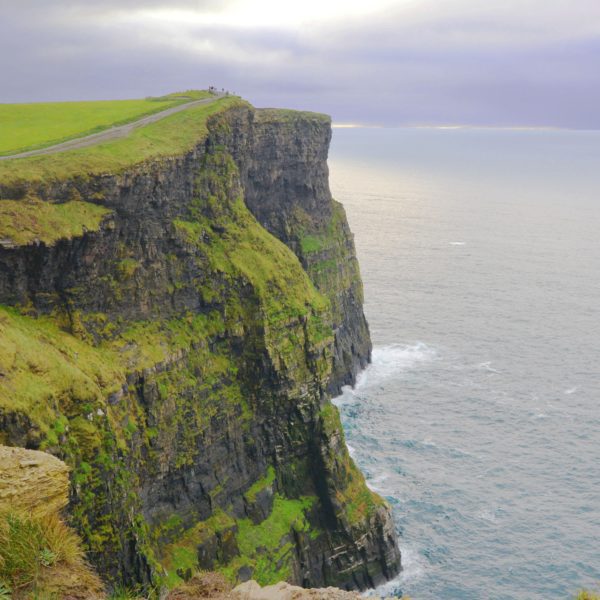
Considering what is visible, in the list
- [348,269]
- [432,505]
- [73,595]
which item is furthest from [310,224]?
[73,595]

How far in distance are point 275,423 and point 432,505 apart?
2203 cm

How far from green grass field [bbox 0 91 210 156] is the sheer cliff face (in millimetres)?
9591

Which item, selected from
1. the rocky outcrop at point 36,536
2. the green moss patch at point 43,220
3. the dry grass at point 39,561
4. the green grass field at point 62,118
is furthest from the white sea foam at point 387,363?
the dry grass at point 39,561

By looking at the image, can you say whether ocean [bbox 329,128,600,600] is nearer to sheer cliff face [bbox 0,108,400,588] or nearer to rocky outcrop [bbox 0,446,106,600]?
sheer cliff face [bbox 0,108,400,588]

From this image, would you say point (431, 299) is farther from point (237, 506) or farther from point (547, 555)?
point (237, 506)

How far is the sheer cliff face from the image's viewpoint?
4231cm

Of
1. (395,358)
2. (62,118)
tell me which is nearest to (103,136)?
(62,118)

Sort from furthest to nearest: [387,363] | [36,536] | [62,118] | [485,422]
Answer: [387,363]
[485,422]
[62,118]
[36,536]

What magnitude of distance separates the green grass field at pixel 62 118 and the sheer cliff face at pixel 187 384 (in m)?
9.59

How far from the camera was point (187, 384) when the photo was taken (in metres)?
55.2

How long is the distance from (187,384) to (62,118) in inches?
1241

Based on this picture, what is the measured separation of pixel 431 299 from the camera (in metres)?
136

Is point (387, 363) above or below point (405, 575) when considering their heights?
above

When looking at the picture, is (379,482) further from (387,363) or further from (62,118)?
(62,118)
